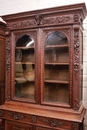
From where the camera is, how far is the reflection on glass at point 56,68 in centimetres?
176

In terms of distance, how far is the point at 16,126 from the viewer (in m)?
1.82

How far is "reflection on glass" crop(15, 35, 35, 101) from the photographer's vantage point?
194 centimetres

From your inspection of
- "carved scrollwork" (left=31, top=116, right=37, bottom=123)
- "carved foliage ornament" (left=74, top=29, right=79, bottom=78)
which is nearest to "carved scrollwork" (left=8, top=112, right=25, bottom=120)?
"carved scrollwork" (left=31, top=116, right=37, bottom=123)

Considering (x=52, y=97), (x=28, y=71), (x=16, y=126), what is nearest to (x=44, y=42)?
(x=28, y=71)

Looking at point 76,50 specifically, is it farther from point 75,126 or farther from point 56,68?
point 75,126

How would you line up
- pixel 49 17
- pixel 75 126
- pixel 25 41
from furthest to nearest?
1. pixel 25 41
2. pixel 49 17
3. pixel 75 126

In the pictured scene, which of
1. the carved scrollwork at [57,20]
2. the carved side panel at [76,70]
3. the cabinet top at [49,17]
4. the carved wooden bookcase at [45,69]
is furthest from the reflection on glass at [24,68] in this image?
the carved side panel at [76,70]

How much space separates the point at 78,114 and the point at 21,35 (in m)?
1.22

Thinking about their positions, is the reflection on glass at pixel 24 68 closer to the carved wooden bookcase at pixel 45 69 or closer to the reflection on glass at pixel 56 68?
the carved wooden bookcase at pixel 45 69

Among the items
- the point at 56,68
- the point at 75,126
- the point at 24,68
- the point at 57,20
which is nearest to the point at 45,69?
the point at 56,68

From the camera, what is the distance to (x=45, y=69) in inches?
72.5

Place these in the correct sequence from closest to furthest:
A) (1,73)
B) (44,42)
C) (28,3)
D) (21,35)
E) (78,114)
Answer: (78,114) < (44,42) < (21,35) < (1,73) < (28,3)

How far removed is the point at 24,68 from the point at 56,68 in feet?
1.54

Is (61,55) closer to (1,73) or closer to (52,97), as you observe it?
(52,97)
